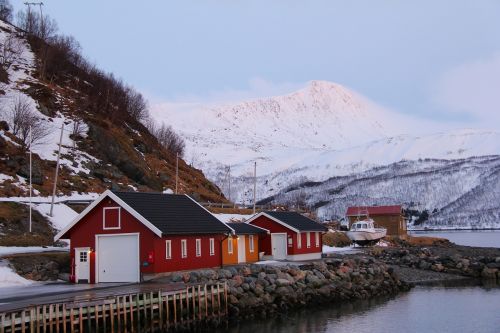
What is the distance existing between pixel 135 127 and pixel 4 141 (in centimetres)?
3298

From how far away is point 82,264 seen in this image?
125 feet

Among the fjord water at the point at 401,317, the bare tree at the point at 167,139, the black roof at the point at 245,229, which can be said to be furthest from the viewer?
the bare tree at the point at 167,139

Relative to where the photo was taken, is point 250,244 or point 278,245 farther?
point 278,245

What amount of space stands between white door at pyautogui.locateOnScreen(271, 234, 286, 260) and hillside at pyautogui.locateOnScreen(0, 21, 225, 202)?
22279mm

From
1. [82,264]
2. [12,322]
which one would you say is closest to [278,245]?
[82,264]

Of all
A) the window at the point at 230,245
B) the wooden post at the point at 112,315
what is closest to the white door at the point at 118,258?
the window at the point at 230,245

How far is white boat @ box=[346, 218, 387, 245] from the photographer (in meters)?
79.9

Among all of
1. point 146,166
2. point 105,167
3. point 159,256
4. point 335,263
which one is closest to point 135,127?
point 146,166

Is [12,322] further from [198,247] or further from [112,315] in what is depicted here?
[198,247]

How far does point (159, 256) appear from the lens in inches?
1442

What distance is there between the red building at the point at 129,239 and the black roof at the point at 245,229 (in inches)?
332

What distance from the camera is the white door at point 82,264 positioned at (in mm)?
37781

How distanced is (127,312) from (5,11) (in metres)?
113

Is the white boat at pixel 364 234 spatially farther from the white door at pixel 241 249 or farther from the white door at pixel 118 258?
the white door at pixel 118 258
